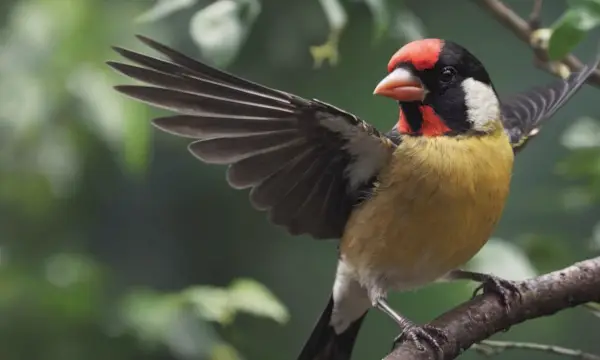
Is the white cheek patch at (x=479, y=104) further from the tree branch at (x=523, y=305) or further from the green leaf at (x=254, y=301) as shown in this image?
the green leaf at (x=254, y=301)

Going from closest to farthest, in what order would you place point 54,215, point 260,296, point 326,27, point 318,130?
point 318,130 < point 260,296 < point 54,215 < point 326,27

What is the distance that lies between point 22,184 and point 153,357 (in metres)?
0.38

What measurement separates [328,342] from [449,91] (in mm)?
402

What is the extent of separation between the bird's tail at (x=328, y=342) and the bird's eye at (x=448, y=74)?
358 mm

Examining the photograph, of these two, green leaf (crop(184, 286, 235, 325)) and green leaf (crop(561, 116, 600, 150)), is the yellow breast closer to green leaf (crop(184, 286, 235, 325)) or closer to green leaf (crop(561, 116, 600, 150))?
green leaf (crop(561, 116, 600, 150))

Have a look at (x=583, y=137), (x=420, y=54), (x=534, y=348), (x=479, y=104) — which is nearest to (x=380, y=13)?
(x=420, y=54)

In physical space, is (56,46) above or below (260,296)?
above

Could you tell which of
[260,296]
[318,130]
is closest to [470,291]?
[260,296]

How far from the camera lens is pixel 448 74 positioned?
46.9 inches

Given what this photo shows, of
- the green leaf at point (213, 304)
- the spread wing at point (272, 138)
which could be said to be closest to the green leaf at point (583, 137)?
the spread wing at point (272, 138)

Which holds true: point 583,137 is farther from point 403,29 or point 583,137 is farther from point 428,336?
point 428,336

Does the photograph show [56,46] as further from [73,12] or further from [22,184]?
[22,184]

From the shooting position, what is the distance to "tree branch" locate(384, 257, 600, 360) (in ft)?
3.39

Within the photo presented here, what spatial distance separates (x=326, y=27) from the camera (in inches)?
76.6
